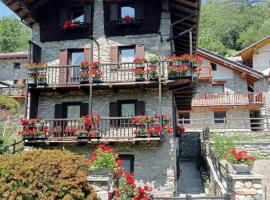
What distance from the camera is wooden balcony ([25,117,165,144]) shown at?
14.5m

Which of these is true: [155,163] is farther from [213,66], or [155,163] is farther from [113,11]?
[213,66]

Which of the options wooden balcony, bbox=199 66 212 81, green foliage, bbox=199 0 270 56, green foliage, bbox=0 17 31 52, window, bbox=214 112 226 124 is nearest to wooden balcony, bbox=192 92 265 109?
wooden balcony, bbox=199 66 212 81

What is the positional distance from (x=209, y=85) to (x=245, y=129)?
525 cm

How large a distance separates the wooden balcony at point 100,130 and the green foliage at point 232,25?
131ft

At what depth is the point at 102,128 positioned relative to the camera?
50.7 ft

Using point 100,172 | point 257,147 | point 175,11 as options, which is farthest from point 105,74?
point 257,147

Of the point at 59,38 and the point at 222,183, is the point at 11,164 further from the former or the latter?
the point at 59,38

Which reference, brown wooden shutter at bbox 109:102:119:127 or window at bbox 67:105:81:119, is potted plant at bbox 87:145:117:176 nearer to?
brown wooden shutter at bbox 109:102:119:127

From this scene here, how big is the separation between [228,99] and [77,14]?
52.3 ft

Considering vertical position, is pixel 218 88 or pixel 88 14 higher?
pixel 88 14

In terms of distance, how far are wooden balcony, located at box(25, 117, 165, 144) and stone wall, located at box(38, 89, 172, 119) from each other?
0.59 m

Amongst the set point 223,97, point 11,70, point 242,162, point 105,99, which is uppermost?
point 11,70

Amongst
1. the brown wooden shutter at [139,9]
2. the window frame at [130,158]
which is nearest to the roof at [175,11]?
the brown wooden shutter at [139,9]

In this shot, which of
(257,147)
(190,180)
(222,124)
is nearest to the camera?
(190,180)
